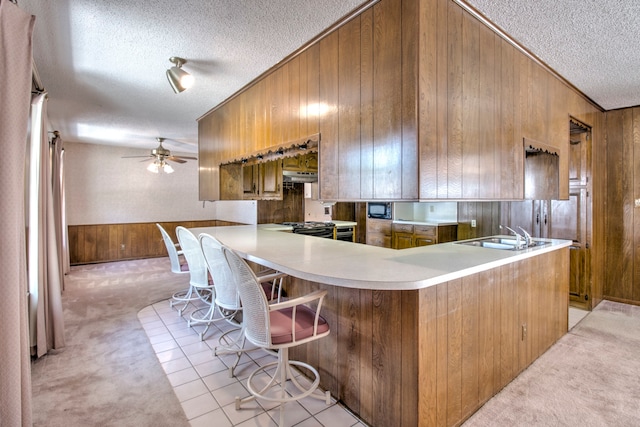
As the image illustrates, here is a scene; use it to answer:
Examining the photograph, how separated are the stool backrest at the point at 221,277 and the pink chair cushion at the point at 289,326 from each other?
1.52ft

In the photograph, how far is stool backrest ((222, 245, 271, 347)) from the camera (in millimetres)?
1688

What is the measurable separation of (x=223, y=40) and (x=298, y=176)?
2944 millimetres

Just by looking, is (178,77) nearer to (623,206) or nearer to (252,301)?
(252,301)

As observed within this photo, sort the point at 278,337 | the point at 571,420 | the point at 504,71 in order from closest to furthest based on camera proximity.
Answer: the point at 278,337, the point at 571,420, the point at 504,71

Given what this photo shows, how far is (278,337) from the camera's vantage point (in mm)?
1720

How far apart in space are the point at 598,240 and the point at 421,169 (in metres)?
3.75

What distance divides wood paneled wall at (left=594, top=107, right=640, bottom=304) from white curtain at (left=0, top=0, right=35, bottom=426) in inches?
227

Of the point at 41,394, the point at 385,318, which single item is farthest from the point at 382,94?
the point at 41,394

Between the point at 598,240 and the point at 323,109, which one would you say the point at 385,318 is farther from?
the point at 598,240

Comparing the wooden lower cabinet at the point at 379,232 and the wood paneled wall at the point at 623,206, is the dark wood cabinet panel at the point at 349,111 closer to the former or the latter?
the wooden lower cabinet at the point at 379,232

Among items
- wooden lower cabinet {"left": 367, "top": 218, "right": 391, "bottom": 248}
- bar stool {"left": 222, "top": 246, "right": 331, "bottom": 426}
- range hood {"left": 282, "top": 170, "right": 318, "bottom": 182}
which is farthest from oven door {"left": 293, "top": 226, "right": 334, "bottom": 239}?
bar stool {"left": 222, "top": 246, "right": 331, "bottom": 426}

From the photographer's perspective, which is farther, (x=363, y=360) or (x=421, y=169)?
(x=363, y=360)

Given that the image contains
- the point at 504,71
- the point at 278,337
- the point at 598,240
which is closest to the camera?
the point at 278,337

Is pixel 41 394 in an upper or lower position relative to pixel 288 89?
lower
